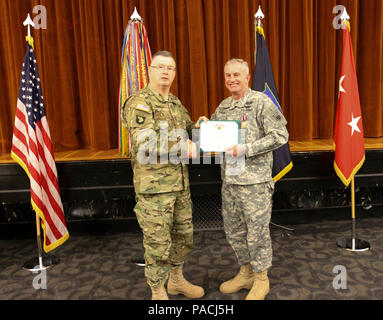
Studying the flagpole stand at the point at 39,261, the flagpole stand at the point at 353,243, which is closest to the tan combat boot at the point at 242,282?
the flagpole stand at the point at 353,243

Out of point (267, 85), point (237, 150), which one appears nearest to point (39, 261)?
point (237, 150)

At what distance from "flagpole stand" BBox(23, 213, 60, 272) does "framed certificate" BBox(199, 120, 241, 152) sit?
1.63 m

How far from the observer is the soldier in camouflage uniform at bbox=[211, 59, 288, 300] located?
1865 mm

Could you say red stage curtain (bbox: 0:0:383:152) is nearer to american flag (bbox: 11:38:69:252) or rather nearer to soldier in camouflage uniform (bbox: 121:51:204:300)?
american flag (bbox: 11:38:69:252)

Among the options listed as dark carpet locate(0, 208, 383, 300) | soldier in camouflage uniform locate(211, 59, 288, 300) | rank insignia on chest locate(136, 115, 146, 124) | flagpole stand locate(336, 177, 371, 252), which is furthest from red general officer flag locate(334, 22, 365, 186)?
rank insignia on chest locate(136, 115, 146, 124)

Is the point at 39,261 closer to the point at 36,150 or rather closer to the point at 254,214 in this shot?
the point at 36,150

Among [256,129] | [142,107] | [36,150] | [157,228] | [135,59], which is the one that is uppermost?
[135,59]

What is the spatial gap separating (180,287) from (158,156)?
2.87 feet

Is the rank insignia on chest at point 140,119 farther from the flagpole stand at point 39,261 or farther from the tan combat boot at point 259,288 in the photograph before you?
the flagpole stand at point 39,261

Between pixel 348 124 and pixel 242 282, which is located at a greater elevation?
pixel 348 124

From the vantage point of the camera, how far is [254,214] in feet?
6.37

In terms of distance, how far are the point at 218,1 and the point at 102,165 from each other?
2.38 meters

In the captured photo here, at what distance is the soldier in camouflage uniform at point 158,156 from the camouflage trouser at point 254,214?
1.09 feet

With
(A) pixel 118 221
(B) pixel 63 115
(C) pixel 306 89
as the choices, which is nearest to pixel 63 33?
(B) pixel 63 115
